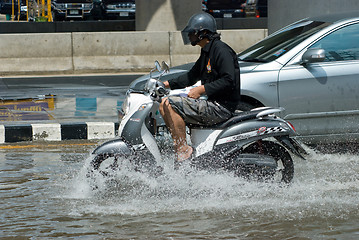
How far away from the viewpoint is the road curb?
927 centimetres

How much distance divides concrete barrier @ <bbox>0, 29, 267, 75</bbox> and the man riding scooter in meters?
10.1

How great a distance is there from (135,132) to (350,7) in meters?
6.63

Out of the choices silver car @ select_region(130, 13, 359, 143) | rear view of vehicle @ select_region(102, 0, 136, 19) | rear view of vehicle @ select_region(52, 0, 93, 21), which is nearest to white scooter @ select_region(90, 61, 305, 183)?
silver car @ select_region(130, 13, 359, 143)

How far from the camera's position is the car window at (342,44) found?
26.0 feet

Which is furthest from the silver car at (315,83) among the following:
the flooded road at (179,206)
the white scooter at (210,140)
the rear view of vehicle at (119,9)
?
the rear view of vehicle at (119,9)

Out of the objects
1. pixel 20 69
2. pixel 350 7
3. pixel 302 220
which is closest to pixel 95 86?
pixel 20 69

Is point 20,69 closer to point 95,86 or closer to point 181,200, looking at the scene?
point 95,86

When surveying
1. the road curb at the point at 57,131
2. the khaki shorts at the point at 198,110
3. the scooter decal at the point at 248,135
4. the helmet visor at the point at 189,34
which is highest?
the helmet visor at the point at 189,34

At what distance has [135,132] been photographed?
241 inches

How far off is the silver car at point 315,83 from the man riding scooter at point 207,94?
4.72ft

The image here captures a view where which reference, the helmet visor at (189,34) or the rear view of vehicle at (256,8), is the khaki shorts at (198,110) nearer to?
the helmet visor at (189,34)

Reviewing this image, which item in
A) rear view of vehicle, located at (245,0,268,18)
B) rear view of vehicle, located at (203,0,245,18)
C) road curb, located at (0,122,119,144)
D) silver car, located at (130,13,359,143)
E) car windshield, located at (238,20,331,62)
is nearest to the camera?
silver car, located at (130,13,359,143)

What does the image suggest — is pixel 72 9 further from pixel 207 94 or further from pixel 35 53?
pixel 207 94

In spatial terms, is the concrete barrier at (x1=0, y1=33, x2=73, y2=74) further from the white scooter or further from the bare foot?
the bare foot
